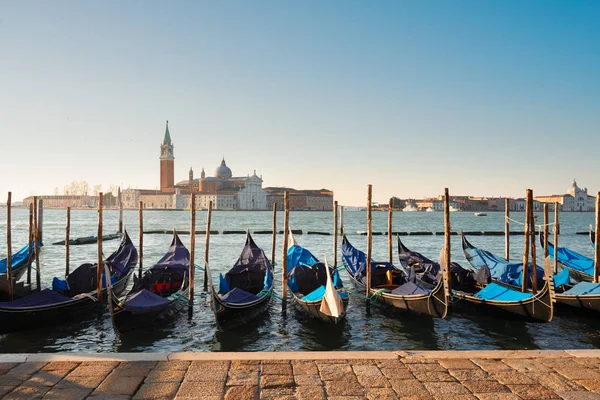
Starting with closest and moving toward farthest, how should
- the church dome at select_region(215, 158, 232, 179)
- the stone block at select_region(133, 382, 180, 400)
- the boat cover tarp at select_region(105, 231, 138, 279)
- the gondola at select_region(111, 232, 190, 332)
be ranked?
1. the stone block at select_region(133, 382, 180, 400)
2. the gondola at select_region(111, 232, 190, 332)
3. the boat cover tarp at select_region(105, 231, 138, 279)
4. the church dome at select_region(215, 158, 232, 179)

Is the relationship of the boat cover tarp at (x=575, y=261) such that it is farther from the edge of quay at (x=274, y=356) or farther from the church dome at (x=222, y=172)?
the church dome at (x=222, y=172)

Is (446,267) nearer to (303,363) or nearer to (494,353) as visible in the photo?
(494,353)

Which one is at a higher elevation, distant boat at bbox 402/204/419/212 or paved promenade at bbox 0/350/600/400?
distant boat at bbox 402/204/419/212

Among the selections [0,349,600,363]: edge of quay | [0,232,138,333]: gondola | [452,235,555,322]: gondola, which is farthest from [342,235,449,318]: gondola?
[0,232,138,333]: gondola

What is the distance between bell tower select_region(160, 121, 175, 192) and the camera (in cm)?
9425

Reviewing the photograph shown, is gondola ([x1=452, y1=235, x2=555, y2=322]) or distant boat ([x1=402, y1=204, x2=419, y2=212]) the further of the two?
distant boat ([x1=402, y1=204, x2=419, y2=212])

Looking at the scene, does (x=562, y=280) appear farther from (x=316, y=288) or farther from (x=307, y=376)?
(x=307, y=376)

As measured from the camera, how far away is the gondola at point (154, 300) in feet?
20.0

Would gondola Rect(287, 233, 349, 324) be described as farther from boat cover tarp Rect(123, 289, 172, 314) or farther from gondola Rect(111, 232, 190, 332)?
boat cover tarp Rect(123, 289, 172, 314)

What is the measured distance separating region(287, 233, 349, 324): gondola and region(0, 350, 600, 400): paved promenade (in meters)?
2.55

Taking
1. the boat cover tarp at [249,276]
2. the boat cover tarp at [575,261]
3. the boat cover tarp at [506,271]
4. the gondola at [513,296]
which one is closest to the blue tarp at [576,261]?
the boat cover tarp at [575,261]

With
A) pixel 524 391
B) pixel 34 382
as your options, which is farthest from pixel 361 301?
pixel 34 382

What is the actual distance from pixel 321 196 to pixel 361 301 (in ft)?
312

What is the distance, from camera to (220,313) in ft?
20.9
